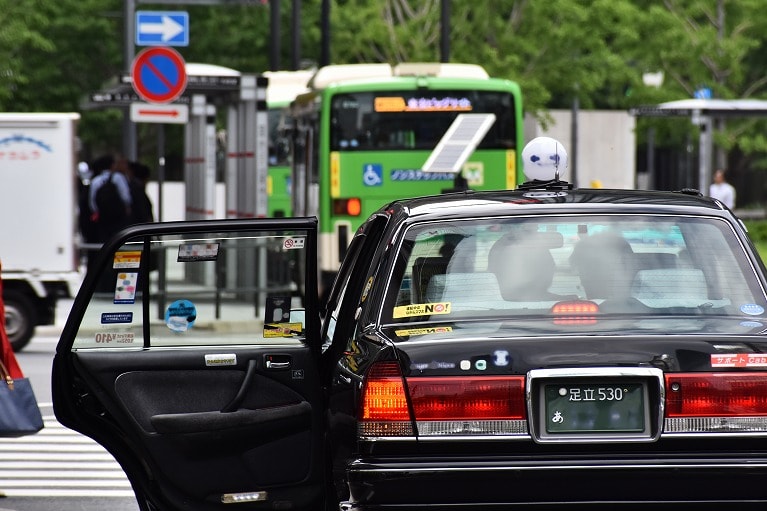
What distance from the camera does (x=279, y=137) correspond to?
2584 centimetres

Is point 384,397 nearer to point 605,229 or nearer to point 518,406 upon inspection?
point 518,406

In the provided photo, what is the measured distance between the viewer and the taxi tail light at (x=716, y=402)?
499 centimetres

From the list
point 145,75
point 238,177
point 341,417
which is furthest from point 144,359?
point 238,177

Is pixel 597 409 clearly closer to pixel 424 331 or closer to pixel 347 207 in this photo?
pixel 424 331

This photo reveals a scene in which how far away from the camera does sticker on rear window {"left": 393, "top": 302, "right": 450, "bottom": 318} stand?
5.38 metres

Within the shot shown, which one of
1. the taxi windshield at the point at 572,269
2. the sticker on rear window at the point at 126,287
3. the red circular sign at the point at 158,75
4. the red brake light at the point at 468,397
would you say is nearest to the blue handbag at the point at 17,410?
the sticker on rear window at the point at 126,287

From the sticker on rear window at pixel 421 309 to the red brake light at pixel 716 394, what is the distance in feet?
2.58

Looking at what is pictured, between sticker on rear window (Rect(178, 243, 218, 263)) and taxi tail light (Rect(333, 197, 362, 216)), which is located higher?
sticker on rear window (Rect(178, 243, 218, 263))

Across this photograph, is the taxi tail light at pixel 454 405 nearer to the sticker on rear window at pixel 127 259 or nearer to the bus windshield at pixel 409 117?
the sticker on rear window at pixel 127 259

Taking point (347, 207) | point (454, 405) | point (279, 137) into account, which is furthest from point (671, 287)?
point (279, 137)

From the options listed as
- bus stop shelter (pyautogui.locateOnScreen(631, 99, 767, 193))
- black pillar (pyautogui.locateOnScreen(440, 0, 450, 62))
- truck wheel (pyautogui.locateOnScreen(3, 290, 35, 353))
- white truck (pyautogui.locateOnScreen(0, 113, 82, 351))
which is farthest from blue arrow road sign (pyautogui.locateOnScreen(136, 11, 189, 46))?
bus stop shelter (pyautogui.locateOnScreen(631, 99, 767, 193))

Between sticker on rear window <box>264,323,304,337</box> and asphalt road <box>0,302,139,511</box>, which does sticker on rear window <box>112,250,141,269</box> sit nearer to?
sticker on rear window <box>264,323,304,337</box>

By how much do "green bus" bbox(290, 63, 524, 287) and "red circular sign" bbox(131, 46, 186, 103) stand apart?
2.05 meters

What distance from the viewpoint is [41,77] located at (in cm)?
4103
